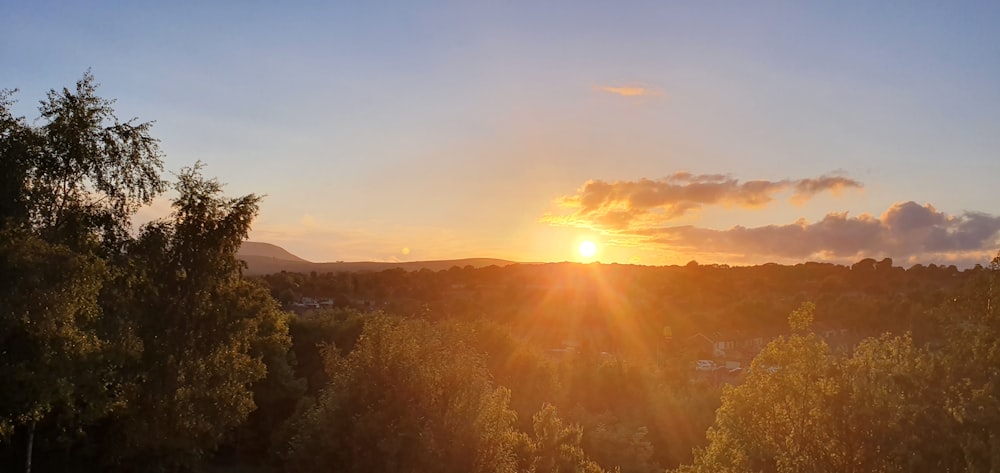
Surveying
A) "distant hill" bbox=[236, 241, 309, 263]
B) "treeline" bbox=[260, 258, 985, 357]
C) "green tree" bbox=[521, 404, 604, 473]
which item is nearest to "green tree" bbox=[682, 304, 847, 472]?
"green tree" bbox=[521, 404, 604, 473]

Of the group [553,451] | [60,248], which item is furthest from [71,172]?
[553,451]

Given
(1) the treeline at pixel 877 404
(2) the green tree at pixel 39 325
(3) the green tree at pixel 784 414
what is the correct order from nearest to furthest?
(1) the treeline at pixel 877 404 < (2) the green tree at pixel 39 325 < (3) the green tree at pixel 784 414

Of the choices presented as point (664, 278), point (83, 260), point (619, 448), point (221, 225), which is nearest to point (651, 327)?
point (664, 278)

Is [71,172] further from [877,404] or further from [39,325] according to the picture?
[877,404]

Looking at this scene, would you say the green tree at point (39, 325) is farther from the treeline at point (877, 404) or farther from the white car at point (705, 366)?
the white car at point (705, 366)

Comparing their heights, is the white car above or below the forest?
below

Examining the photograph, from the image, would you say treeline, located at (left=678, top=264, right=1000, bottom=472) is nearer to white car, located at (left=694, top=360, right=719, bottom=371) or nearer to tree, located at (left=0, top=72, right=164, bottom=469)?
tree, located at (left=0, top=72, right=164, bottom=469)

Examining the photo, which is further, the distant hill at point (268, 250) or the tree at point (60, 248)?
the distant hill at point (268, 250)

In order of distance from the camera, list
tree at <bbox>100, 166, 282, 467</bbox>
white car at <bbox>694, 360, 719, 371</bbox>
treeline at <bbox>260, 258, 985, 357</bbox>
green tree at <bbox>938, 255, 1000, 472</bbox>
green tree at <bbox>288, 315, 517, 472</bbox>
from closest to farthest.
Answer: green tree at <bbox>938, 255, 1000, 472</bbox> → green tree at <bbox>288, 315, 517, 472</bbox> → tree at <bbox>100, 166, 282, 467</bbox> → white car at <bbox>694, 360, 719, 371</bbox> → treeline at <bbox>260, 258, 985, 357</bbox>

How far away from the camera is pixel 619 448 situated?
3048 centimetres

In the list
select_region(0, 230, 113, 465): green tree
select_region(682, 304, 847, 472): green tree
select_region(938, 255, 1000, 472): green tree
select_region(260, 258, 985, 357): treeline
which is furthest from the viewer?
select_region(260, 258, 985, 357): treeline

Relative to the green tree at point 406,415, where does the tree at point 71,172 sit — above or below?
above

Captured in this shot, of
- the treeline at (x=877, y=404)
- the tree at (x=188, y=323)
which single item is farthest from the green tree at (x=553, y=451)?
the tree at (x=188, y=323)

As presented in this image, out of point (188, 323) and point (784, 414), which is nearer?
point (784, 414)
